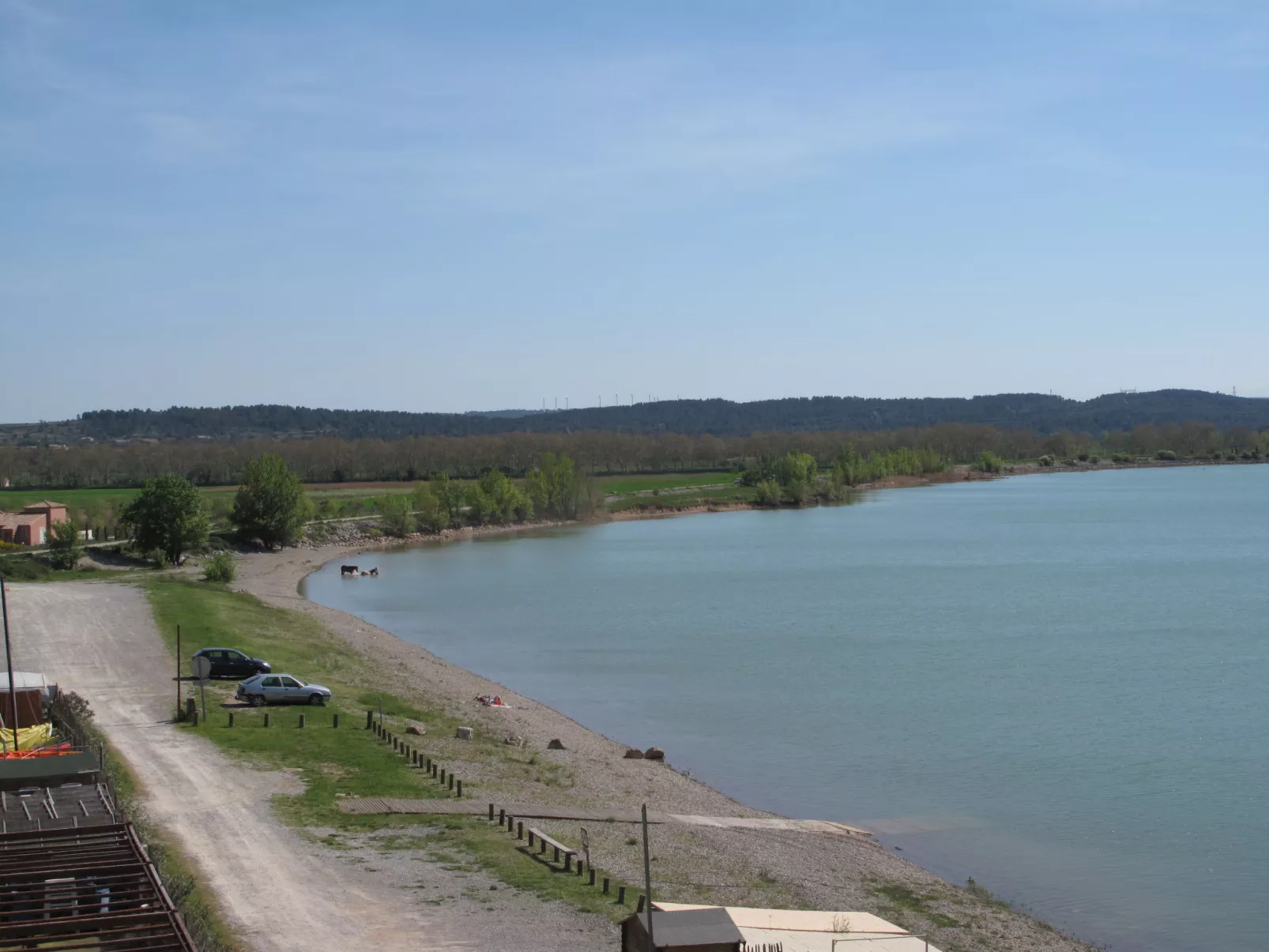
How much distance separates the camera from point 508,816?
844 inches

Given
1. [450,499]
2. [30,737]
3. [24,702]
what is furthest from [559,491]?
[30,737]

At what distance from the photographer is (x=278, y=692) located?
30188mm

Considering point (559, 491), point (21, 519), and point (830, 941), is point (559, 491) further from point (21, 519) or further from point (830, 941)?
point (830, 941)

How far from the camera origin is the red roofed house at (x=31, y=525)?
69.3 meters

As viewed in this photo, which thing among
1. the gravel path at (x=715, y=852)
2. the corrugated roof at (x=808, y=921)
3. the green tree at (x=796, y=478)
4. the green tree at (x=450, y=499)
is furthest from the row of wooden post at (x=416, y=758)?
the green tree at (x=796, y=478)

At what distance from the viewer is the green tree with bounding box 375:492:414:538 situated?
339ft

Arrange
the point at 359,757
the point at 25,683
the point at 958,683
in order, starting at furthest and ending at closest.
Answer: the point at 958,683
the point at 359,757
the point at 25,683

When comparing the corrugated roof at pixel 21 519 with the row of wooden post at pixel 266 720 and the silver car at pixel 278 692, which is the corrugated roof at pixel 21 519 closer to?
the silver car at pixel 278 692

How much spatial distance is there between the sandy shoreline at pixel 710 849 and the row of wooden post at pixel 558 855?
0.81 metres

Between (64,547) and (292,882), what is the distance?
50.2 metres

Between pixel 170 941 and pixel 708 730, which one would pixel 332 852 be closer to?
pixel 170 941

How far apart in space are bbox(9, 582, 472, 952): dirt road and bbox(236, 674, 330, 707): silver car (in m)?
1.71

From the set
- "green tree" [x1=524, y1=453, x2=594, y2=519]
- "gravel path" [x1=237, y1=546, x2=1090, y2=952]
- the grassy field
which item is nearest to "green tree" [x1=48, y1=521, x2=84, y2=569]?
the grassy field

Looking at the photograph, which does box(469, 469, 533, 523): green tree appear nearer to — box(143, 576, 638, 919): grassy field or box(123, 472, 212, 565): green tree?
box(123, 472, 212, 565): green tree
